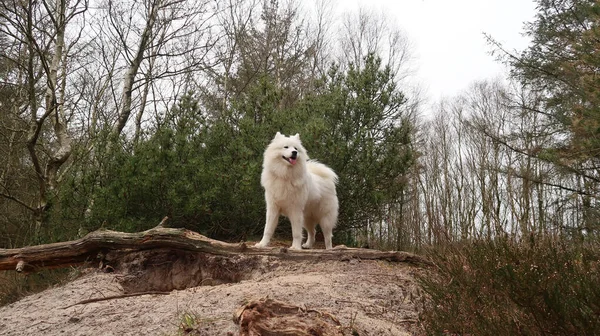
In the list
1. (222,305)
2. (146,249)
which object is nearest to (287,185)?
(146,249)

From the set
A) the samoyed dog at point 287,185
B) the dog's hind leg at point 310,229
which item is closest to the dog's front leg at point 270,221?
the samoyed dog at point 287,185

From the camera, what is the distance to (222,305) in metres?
3.96

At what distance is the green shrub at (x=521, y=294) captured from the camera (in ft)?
7.24

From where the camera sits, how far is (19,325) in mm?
4340

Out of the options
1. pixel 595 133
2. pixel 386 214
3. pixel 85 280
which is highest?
pixel 595 133

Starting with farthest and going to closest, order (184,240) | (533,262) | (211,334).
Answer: (184,240) < (211,334) < (533,262)

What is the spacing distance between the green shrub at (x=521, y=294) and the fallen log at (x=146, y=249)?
95.9 inches

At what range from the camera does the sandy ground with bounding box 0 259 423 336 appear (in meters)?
3.67

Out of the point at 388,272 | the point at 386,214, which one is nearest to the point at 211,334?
the point at 388,272

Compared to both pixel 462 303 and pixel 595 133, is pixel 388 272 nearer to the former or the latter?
pixel 462 303

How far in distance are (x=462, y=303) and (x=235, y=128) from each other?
8.20m

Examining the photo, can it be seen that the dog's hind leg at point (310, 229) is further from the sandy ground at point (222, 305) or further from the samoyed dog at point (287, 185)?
the sandy ground at point (222, 305)

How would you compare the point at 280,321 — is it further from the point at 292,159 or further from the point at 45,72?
the point at 45,72

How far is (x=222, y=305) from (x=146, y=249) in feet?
8.67
